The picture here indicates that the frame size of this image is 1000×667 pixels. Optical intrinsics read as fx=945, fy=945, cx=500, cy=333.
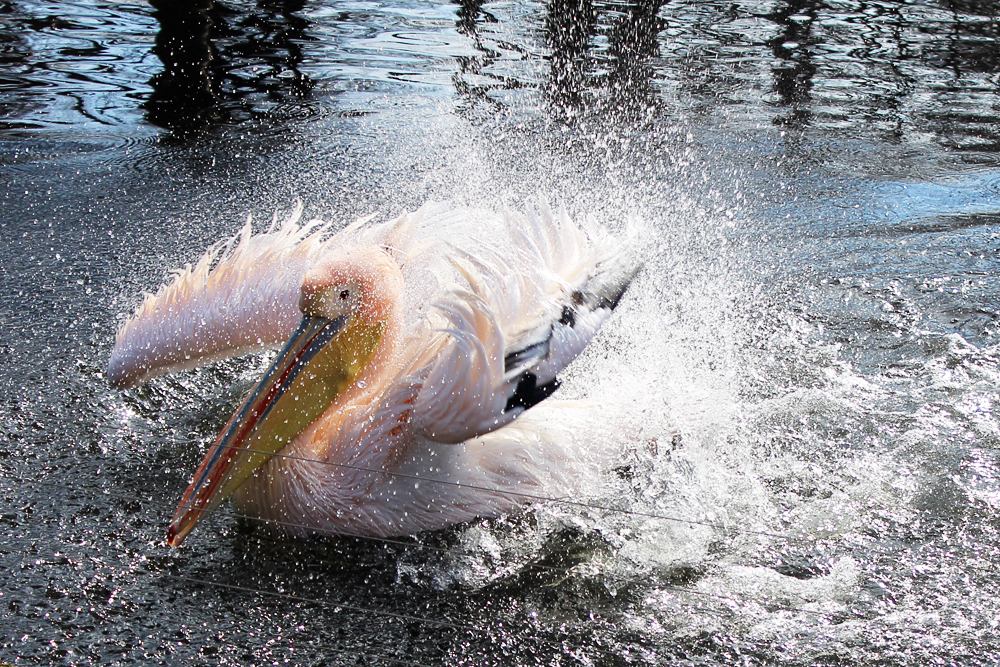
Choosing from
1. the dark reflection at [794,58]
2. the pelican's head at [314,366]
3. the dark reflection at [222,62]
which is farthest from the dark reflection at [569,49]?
the pelican's head at [314,366]

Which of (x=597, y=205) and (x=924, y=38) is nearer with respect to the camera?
(x=597, y=205)

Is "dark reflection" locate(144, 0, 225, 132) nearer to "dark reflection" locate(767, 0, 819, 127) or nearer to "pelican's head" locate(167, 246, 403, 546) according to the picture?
"pelican's head" locate(167, 246, 403, 546)

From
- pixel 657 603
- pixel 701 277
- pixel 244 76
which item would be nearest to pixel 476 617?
pixel 657 603

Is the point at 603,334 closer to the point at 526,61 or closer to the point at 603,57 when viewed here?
the point at 526,61

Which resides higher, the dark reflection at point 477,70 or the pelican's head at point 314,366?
the dark reflection at point 477,70

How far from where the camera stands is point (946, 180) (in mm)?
4602

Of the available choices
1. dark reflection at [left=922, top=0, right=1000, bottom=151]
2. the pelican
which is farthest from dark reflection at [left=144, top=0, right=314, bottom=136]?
dark reflection at [left=922, top=0, right=1000, bottom=151]

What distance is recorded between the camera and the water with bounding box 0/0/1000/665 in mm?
2041

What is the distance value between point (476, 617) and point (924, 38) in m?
6.38

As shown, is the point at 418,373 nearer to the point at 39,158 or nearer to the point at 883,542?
the point at 883,542

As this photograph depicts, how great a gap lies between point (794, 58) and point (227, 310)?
16.7ft

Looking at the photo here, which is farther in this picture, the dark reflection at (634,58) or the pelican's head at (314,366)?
the dark reflection at (634,58)

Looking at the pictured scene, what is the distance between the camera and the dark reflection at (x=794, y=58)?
5520 mm

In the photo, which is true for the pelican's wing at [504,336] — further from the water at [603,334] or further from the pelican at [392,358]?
the water at [603,334]
